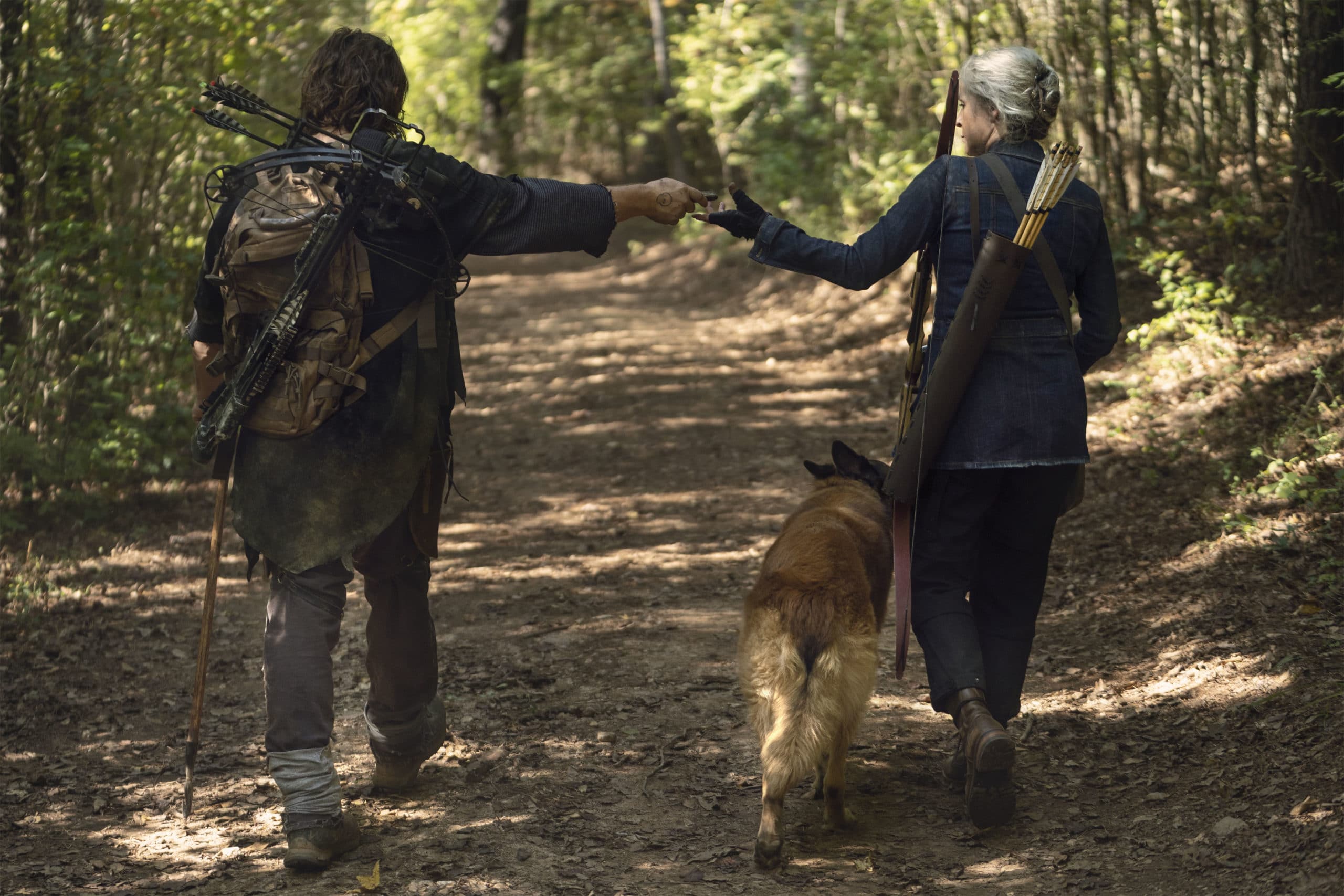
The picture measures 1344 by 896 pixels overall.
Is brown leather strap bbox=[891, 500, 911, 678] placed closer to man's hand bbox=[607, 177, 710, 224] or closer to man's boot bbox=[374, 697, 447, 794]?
man's hand bbox=[607, 177, 710, 224]

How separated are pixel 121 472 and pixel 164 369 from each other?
0.88 metres

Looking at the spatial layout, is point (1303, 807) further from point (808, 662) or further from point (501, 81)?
point (501, 81)

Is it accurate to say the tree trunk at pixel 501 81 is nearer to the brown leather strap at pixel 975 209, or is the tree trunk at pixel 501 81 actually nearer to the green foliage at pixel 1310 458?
the green foliage at pixel 1310 458

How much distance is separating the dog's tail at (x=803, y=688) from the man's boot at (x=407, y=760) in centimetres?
118

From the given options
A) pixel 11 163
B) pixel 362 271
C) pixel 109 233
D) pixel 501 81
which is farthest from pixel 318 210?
pixel 501 81

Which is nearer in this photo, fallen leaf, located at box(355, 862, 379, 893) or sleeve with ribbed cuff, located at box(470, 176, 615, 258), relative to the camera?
fallen leaf, located at box(355, 862, 379, 893)

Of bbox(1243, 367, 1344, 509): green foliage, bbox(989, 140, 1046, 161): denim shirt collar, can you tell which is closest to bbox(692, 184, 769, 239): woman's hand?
bbox(989, 140, 1046, 161): denim shirt collar

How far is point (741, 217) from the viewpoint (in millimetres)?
3428

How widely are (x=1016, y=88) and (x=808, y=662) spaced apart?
1.77 m

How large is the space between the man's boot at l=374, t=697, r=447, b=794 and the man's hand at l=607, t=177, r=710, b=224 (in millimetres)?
1785

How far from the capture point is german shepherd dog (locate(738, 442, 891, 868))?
10.9ft

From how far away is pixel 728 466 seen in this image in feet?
27.1

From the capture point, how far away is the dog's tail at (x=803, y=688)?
3311 millimetres

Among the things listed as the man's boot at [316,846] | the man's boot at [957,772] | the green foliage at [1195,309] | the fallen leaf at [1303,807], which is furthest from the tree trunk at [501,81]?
the fallen leaf at [1303,807]
